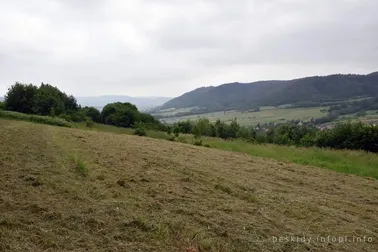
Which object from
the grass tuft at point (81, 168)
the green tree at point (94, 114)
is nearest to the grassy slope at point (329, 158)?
the grass tuft at point (81, 168)

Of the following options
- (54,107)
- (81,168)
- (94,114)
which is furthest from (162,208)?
(94,114)

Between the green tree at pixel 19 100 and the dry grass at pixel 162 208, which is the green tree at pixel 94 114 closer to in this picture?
the green tree at pixel 19 100

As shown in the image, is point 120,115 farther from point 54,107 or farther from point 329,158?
point 329,158

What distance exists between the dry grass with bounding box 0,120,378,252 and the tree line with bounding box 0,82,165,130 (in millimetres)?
37371

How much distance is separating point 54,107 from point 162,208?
156 feet

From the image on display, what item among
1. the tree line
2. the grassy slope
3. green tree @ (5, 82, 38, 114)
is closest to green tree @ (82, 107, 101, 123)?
the tree line

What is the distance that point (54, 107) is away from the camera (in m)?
49.4

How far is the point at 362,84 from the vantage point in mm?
183250

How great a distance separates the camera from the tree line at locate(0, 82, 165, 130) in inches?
1937

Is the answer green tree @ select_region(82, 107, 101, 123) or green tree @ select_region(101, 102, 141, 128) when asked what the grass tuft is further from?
green tree @ select_region(82, 107, 101, 123)

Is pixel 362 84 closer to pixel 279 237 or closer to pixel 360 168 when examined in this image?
pixel 360 168

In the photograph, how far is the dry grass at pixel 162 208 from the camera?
4.97 m

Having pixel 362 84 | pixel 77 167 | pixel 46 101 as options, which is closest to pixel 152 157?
pixel 77 167

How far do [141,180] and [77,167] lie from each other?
2.01 meters
